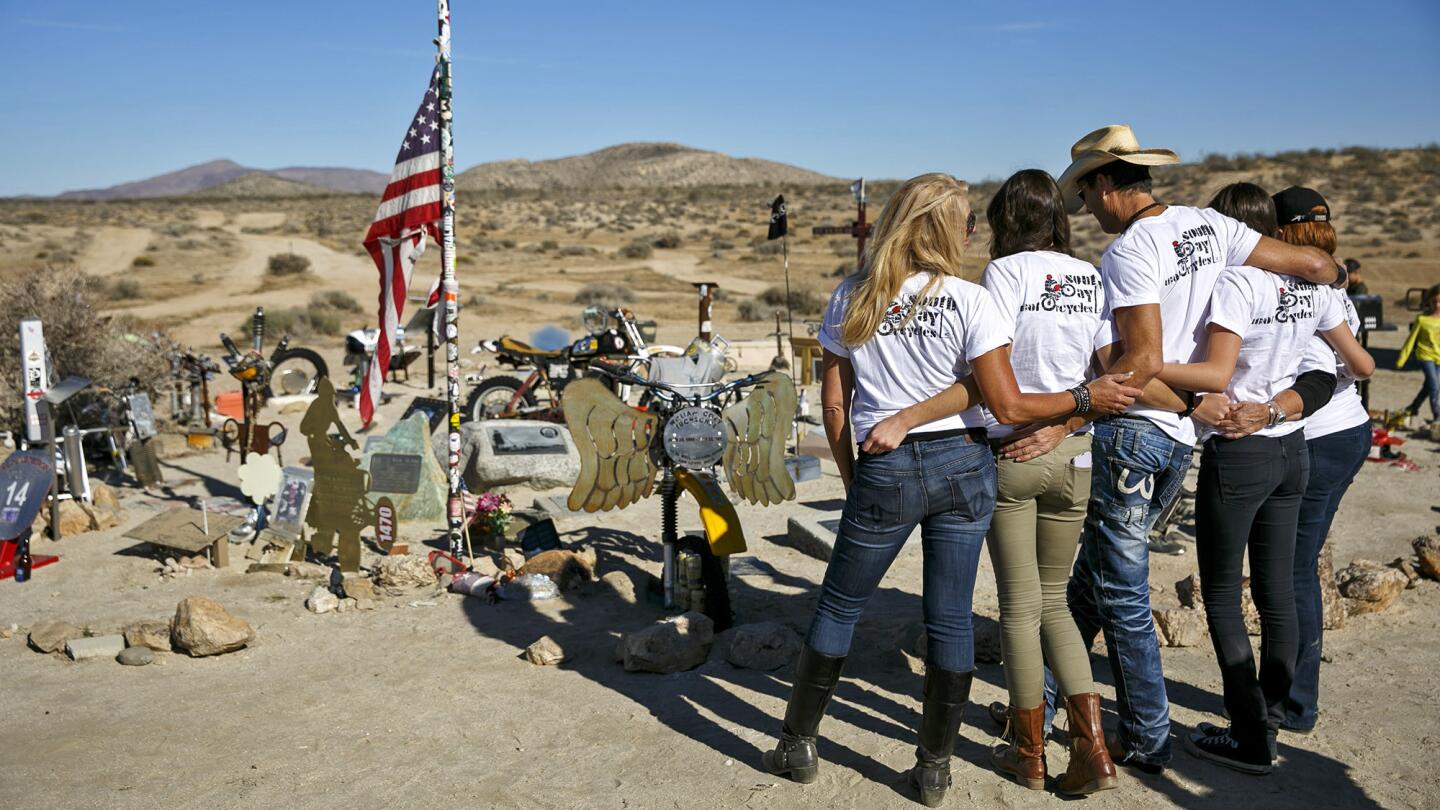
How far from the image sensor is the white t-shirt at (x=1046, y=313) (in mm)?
3205

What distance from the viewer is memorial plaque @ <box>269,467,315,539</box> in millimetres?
6875

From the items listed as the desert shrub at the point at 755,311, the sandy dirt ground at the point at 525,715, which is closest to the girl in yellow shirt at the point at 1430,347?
the sandy dirt ground at the point at 525,715

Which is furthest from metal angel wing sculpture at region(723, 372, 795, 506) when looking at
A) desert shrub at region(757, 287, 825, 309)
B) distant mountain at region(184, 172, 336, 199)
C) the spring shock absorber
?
distant mountain at region(184, 172, 336, 199)

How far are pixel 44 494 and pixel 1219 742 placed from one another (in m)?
6.33

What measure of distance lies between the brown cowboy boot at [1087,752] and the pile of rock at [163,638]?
3.75 metres

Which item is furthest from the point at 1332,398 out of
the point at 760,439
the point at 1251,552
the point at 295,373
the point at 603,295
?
A: the point at 603,295

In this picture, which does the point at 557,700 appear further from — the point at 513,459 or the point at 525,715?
the point at 513,459

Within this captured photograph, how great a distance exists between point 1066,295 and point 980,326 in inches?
14.5

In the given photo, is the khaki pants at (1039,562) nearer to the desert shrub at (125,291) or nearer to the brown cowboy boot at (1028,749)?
the brown cowboy boot at (1028,749)

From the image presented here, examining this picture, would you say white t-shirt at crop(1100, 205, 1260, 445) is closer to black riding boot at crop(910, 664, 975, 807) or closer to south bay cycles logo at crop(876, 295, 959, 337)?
south bay cycles logo at crop(876, 295, 959, 337)

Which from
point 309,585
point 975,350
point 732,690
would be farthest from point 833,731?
point 309,585

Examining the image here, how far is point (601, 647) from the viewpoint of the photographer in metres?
5.00

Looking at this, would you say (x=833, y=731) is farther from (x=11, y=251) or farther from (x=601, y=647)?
(x=11, y=251)

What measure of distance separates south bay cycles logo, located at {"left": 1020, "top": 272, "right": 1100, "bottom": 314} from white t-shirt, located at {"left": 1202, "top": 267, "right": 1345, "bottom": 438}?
0.51m
